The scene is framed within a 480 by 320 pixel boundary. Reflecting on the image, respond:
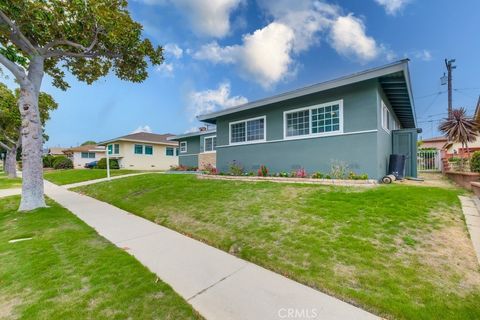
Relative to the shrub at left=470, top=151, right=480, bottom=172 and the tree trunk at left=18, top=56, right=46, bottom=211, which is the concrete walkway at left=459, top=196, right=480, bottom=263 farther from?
the tree trunk at left=18, top=56, right=46, bottom=211

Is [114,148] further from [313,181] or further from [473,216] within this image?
[473,216]

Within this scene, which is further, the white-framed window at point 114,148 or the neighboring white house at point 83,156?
the neighboring white house at point 83,156

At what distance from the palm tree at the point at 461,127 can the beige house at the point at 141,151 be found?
80.8 feet

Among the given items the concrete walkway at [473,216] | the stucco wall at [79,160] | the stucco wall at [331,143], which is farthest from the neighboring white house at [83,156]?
the concrete walkway at [473,216]

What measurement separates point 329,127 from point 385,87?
2.49 m

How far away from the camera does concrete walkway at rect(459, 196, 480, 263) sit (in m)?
3.48

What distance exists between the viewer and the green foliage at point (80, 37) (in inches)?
245

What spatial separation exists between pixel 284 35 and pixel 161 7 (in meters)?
6.60

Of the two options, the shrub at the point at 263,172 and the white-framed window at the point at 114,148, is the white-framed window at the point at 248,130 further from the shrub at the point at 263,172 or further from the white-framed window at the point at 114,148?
the white-framed window at the point at 114,148

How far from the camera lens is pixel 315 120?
29.1ft

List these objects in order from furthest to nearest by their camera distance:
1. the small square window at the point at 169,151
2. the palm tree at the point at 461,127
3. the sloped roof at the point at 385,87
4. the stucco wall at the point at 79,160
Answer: the stucco wall at the point at 79,160 → the small square window at the point at 169,151 → the palm tree at the point at 461,127 → the sloped roof at the point at 385,87

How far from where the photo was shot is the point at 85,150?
3431 cm

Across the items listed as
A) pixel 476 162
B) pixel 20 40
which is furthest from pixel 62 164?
pixel 476 162

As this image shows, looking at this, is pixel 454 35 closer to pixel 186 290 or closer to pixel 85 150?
pixel 186 290
